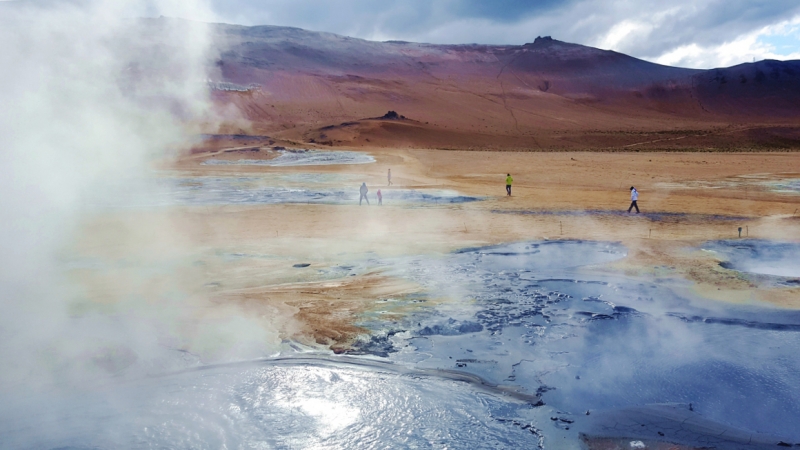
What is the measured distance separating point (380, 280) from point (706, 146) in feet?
146

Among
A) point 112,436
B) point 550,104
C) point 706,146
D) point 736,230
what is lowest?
point 112,436

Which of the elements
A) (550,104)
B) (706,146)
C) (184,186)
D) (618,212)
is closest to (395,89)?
(550,104)

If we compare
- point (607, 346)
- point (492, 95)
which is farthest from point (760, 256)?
point (492, 95)

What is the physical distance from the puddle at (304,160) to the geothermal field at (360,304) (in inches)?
444

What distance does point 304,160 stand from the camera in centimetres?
3772

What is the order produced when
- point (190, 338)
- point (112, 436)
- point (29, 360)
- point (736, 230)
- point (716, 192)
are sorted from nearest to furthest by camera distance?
point (112, 436)
point (29, 360)
point (190, 338)
point (736, 230)
point (716, 192)

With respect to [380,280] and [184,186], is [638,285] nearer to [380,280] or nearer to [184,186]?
[380,280]

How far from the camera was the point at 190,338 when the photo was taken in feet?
26.0

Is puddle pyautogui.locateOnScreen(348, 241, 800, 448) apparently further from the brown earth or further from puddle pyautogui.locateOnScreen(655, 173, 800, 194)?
puddle pyautogui.locateOnScreen(655, 173, 800, 194)

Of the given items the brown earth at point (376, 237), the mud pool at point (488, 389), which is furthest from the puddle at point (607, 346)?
the brown earth at point (376, 237)

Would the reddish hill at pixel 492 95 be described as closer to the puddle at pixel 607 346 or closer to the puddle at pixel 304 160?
the puddle at pixel 304 160

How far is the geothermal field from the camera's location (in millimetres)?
5902

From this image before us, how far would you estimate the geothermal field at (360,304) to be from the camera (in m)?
5.90

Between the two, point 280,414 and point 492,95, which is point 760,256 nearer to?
point 280,414
